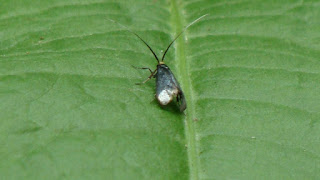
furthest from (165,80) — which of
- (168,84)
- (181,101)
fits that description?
(181,101)

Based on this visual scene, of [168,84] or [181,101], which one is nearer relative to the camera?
[181,101]

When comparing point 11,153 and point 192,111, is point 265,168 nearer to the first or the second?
point 192,111

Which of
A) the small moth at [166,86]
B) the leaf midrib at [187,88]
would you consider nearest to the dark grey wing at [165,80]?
the small moth at [166,86]

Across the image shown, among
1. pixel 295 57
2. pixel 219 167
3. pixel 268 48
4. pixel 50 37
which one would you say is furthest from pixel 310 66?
pixel 50 37

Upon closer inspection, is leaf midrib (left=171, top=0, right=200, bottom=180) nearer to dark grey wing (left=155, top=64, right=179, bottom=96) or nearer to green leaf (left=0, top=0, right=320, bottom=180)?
green leaf (left=0, top=0, right=320, bottom=180)

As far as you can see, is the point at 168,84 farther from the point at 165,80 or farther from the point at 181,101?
the point at 181,101
